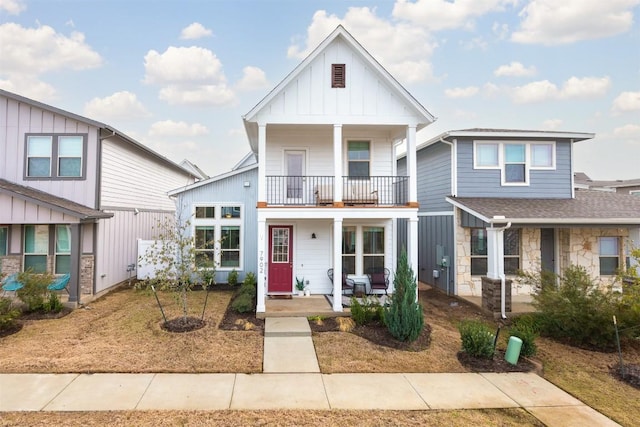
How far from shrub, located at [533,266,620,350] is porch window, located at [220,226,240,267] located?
32.9ft

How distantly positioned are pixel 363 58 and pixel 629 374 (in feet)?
31.4

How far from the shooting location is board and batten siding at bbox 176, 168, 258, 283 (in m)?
13.1

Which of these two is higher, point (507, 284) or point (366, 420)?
point (507, 284)

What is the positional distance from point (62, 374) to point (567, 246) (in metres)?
14.8

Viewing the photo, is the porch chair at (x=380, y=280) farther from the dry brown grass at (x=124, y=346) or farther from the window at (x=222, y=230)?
the window at (x=222, y=230)

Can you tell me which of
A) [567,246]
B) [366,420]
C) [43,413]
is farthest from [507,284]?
[43,413]

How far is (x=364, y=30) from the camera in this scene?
47.4 feet

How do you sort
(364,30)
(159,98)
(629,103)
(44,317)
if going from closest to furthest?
(44,317), (364,30), (629,103), (159,98)

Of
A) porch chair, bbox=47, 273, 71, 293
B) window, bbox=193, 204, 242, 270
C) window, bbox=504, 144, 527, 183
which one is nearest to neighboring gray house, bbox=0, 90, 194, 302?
porch chair, bbox=47, 273, 71, 293

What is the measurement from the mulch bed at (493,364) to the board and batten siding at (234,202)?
8.47 meters

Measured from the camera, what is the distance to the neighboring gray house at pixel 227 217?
13039mm

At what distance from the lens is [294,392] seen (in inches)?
211

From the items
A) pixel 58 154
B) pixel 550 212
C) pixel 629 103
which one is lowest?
pixel 550 212

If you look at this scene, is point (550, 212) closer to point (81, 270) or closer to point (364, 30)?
point (364, 30)
